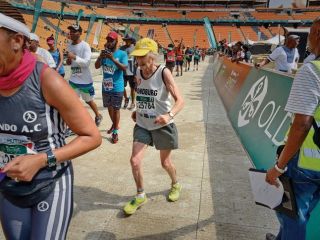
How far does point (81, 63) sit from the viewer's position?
21.2ft

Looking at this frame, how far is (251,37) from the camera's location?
56.8 m

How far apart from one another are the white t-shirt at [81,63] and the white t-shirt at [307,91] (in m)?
5.13

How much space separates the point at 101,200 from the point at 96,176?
0.74m

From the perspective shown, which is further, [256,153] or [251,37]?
[251,37]

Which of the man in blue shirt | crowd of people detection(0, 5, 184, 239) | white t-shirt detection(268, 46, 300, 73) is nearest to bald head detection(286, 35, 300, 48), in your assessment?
white t-shirt detection(268, 46, 300, 73)

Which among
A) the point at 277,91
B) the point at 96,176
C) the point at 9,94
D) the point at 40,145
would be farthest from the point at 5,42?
the point at 277,91

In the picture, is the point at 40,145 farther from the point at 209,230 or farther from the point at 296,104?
the point at 209,230

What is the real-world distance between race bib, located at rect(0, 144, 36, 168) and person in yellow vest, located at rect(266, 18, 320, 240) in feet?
5.03

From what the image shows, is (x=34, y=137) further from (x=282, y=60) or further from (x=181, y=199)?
(x=282, y=60)

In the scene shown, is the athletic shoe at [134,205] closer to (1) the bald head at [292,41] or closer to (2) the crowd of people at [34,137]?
(2) the crowd of people at [34,137]

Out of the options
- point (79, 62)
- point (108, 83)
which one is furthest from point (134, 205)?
point (79, 62)

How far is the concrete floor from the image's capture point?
11.1 ft

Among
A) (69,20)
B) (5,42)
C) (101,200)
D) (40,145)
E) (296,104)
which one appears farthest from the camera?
(69,20)

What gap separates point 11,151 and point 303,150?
69.4 inches
